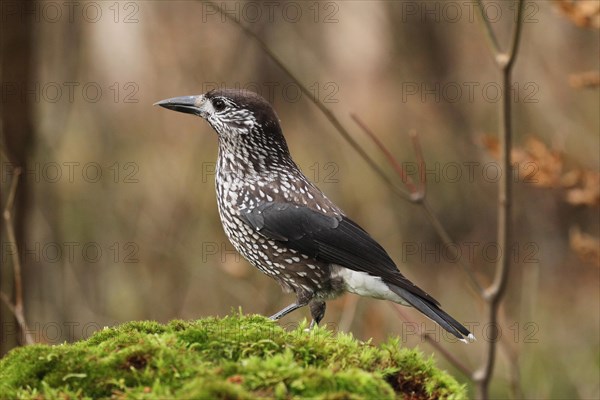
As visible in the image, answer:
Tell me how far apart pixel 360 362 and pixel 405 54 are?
960 cm

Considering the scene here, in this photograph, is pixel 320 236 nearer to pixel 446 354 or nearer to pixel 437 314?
pixel 437 314

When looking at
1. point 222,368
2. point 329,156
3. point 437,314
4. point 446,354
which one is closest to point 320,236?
point 437,314

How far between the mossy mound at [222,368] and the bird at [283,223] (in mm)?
1716

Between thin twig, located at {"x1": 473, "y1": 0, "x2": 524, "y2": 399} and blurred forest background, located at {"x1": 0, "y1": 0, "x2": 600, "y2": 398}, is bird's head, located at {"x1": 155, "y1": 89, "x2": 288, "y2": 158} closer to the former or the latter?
thin twig, located at {"x1": 473, "y1": 0, "x2": 524, "y2": 399}

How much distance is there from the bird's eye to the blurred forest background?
11.0 ft

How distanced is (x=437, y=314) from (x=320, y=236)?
3.27 feet

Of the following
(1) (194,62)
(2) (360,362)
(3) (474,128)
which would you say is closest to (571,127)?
(3) (474,128)

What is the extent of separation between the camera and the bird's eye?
6023 millimetres

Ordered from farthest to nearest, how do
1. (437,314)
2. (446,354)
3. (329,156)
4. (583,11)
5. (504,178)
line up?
(329,156) < (583,11) < (437,314) < (446,354) < (504,178)

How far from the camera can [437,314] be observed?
16.5 feet

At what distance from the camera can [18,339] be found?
6441mm

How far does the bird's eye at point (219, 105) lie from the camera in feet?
19.8

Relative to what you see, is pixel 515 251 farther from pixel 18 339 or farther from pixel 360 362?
pixel 360 362

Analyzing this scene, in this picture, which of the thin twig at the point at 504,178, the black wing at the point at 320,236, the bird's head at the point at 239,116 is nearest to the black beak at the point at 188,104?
the bird's head at the point at 239,116
